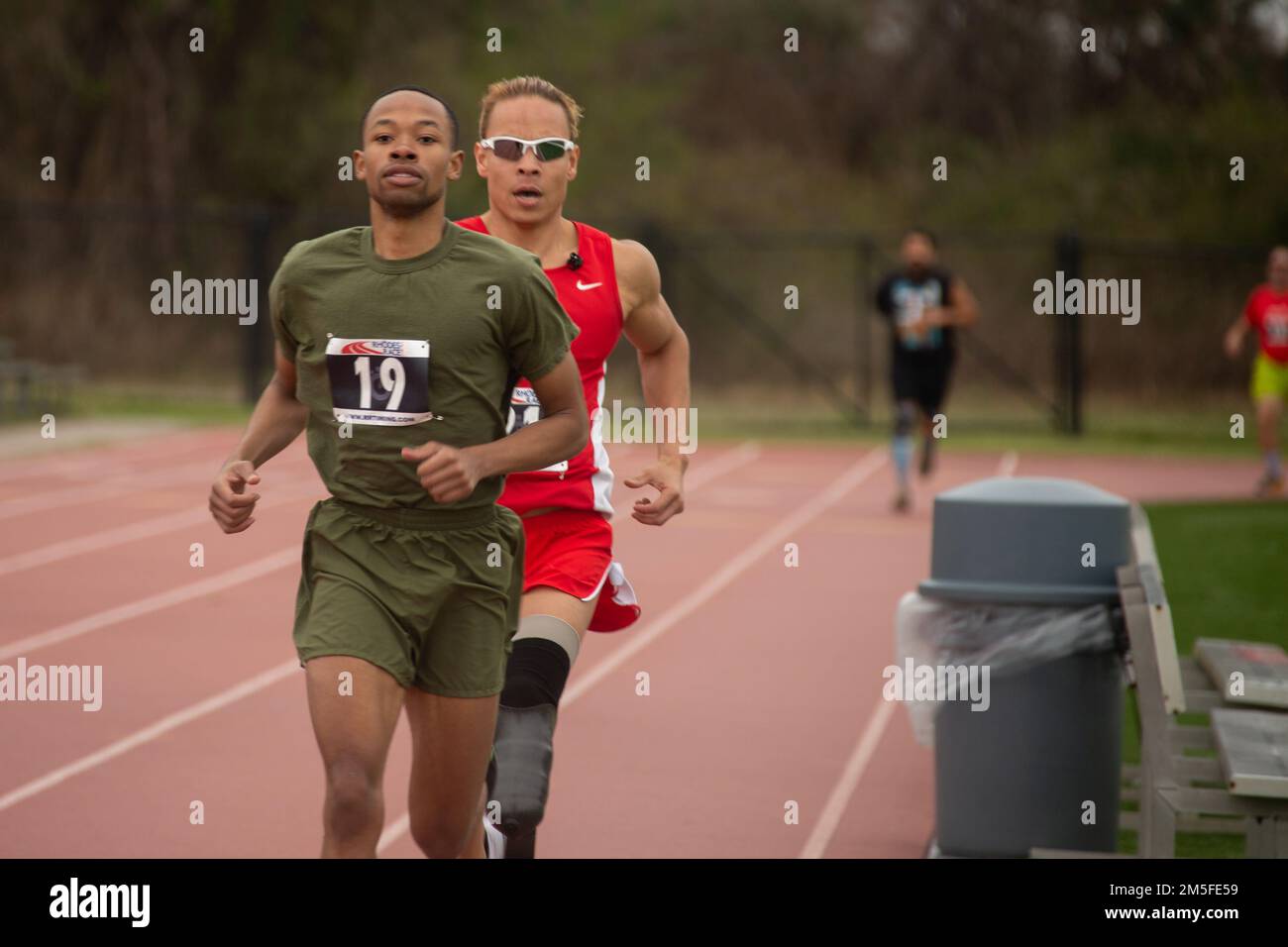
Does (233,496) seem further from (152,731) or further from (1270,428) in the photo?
(1270,428)

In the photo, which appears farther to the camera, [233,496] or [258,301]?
[258,301]

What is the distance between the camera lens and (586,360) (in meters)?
5.12

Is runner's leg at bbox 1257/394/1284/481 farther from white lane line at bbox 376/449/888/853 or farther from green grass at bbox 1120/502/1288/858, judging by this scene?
white lane line at bbox 376/449/888/853

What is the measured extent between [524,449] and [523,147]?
1180mm

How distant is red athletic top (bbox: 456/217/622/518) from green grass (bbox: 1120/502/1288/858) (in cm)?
247

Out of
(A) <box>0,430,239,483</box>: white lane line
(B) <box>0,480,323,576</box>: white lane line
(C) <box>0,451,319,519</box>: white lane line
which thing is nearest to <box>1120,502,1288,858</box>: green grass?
(B) <box>0,480,323,576</box>: white lane line

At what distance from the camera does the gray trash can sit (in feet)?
19.5

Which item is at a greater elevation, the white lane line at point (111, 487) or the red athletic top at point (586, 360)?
the white lane line at point (111, 487)

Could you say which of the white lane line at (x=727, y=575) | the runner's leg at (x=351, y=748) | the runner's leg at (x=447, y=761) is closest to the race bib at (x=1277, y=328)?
the white lane line at (x=727, y=575)

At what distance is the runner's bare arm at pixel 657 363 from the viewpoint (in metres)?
5.18

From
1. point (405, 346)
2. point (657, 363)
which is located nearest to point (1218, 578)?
point (657, 363)

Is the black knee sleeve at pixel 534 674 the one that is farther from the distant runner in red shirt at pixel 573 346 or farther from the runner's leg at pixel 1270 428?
the runner's leg at pixel 1270 428

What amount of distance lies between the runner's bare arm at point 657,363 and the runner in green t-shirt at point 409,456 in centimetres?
80
